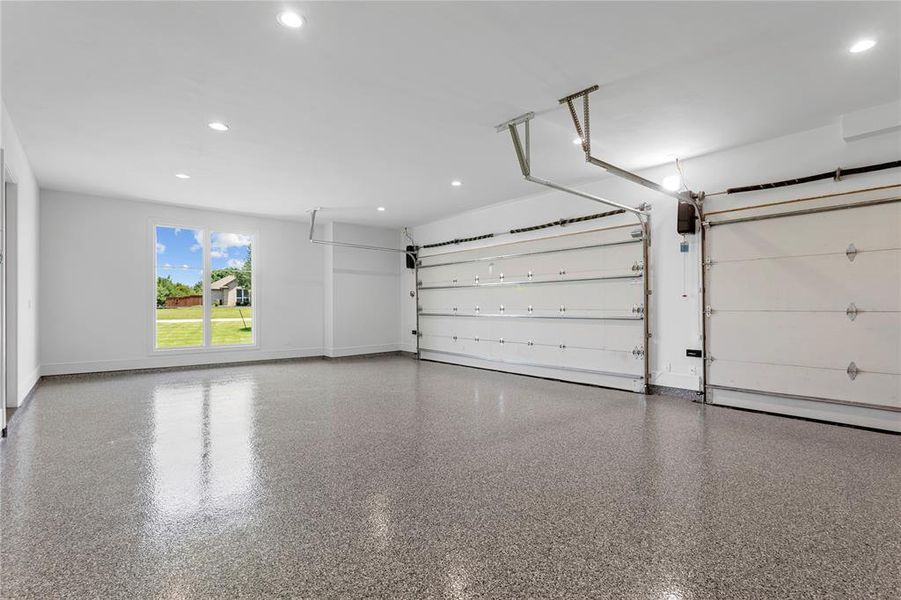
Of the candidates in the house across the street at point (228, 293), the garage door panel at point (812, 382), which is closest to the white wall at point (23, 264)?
the house across the street at point (228, 293)

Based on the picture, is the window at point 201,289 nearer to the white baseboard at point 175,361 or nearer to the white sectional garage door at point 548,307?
the white baseboard at point 175,361

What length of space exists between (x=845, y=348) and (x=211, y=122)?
6.50 meters

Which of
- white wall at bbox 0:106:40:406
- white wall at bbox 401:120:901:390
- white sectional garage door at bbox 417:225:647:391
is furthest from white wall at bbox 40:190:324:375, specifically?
white wall at bbox 401:120:901:390

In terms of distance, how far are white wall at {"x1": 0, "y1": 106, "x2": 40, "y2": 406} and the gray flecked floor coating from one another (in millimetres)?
818

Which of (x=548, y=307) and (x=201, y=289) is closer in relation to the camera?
(x=548, y=307)

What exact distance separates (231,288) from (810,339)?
8986mm

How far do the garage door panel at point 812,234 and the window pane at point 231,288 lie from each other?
26.4ft

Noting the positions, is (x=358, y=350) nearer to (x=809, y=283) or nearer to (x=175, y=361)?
(x=175, y=361)

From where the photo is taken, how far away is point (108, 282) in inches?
278

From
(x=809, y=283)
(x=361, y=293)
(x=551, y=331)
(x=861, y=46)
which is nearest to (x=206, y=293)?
(x=361, y=293)

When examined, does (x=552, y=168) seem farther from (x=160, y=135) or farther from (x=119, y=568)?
(x=119, y=568)

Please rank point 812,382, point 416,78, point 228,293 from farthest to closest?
point 228,293 < point 812,382 < point 416,78

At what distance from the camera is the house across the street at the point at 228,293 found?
321 inches

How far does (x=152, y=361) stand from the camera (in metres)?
7.46
